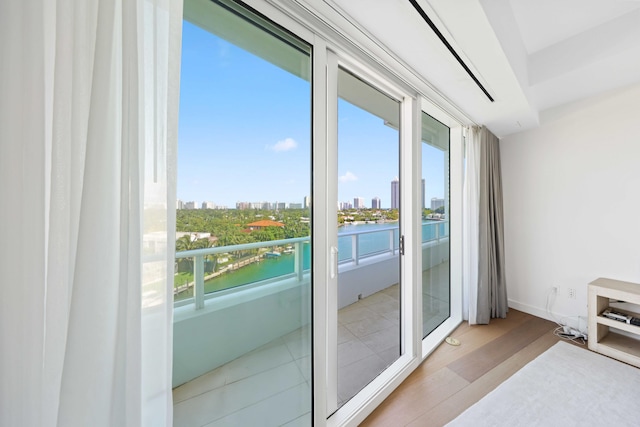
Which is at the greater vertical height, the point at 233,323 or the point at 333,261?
the point at 333,261

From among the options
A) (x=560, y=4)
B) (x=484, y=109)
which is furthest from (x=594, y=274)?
(x=560, y=4)

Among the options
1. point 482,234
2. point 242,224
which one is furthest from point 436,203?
point 242,224

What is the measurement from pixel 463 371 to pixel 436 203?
1548 mm

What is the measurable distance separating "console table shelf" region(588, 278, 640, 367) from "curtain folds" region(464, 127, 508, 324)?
0.77 metres

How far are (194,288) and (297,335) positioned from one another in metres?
0.62

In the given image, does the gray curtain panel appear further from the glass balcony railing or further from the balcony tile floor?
the glass balcony railing

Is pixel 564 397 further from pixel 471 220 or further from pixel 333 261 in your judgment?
pixel 333 261

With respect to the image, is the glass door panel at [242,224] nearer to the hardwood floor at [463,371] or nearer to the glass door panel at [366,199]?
the glass door panel at [366,199]

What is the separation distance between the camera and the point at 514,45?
179 centimetres

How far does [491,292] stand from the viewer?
286cm

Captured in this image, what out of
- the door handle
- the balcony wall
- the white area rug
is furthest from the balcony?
the white area rug

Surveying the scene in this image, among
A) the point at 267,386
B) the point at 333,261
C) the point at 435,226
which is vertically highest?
Result: the point at 435,226

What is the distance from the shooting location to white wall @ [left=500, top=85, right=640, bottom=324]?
2.32 metres

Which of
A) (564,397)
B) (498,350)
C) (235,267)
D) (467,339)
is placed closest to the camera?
(235,267)
